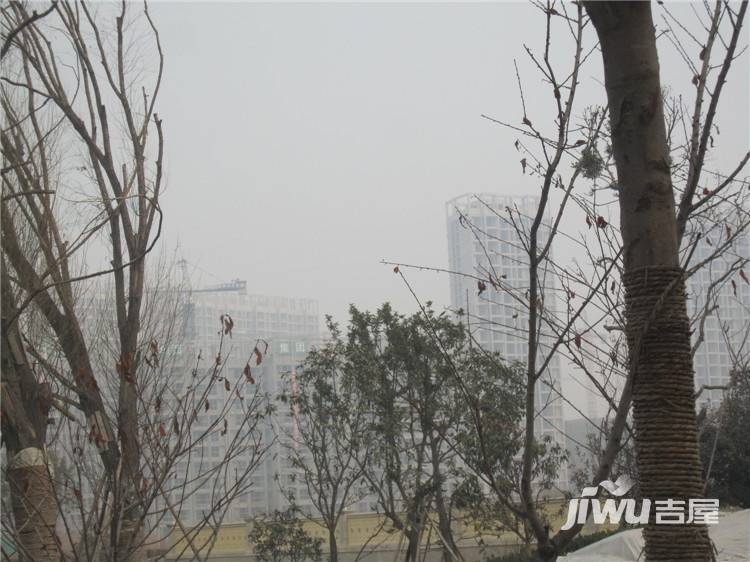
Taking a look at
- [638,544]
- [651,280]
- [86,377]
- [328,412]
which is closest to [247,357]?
[328,412]

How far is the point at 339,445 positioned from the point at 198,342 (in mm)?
12484

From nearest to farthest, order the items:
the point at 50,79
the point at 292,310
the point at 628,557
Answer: the point at 50,79 < the point at 628,557 < the point at 292,310

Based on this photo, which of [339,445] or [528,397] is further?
[339,445]

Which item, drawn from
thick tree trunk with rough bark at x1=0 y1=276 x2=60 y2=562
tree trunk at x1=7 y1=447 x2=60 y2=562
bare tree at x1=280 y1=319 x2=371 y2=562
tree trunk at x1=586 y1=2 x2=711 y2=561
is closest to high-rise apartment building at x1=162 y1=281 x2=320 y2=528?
bare tree at x1=280 y1=319 x2=371 y2=562

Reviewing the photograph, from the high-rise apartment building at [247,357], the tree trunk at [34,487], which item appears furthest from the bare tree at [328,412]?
the tree trunk at [34,487]

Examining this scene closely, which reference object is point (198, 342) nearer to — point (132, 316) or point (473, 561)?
point (473, 561)

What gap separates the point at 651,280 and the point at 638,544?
3819 mm

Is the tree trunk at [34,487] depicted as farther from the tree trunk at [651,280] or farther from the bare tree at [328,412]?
the bare tree at [328,412]

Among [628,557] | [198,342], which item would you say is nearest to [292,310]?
[198,342]

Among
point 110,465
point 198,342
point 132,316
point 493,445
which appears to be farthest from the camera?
point 198,342

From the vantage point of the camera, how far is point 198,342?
724 inches

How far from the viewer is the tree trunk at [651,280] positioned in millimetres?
1000

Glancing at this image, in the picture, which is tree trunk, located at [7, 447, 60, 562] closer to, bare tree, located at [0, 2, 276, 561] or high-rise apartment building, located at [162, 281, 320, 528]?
bare tree, located at [0, 2, 276, 561]

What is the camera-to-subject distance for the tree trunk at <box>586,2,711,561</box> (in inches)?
39.4
